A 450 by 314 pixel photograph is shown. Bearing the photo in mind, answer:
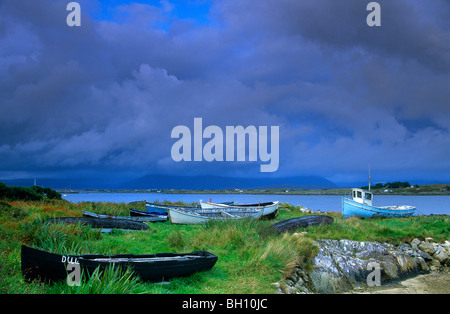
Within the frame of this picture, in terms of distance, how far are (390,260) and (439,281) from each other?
2237 mm

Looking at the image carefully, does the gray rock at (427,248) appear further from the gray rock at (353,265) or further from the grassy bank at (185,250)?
the grassy bank at (185,250)

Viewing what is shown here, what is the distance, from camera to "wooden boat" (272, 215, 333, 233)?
1821 centimetres

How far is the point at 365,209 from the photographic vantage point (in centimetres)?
3003

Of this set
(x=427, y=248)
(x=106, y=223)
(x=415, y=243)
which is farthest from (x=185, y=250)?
(x=427, y=248)

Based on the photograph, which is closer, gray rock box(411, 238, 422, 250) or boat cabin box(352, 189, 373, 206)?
gray rock box(411, 238, 422, 250)

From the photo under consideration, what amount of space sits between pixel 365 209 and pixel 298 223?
13.6 meters

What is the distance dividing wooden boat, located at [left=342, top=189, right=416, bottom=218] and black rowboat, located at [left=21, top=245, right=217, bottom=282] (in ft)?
77.0

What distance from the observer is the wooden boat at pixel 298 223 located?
59.8 feet

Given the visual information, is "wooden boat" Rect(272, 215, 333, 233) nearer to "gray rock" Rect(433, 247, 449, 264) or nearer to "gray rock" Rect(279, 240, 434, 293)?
"gray rock" Rect(279, 240, 434, 293)

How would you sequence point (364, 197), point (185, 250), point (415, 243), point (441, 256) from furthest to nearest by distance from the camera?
point (364, 197) < point (415, 243) < point (441, 256) < point (185, 250)

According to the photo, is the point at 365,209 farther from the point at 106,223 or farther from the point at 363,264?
the point at 106,223

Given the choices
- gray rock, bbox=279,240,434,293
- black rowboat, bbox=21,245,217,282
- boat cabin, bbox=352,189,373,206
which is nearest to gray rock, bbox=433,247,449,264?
gray rock, bbox=279,240,434,293
